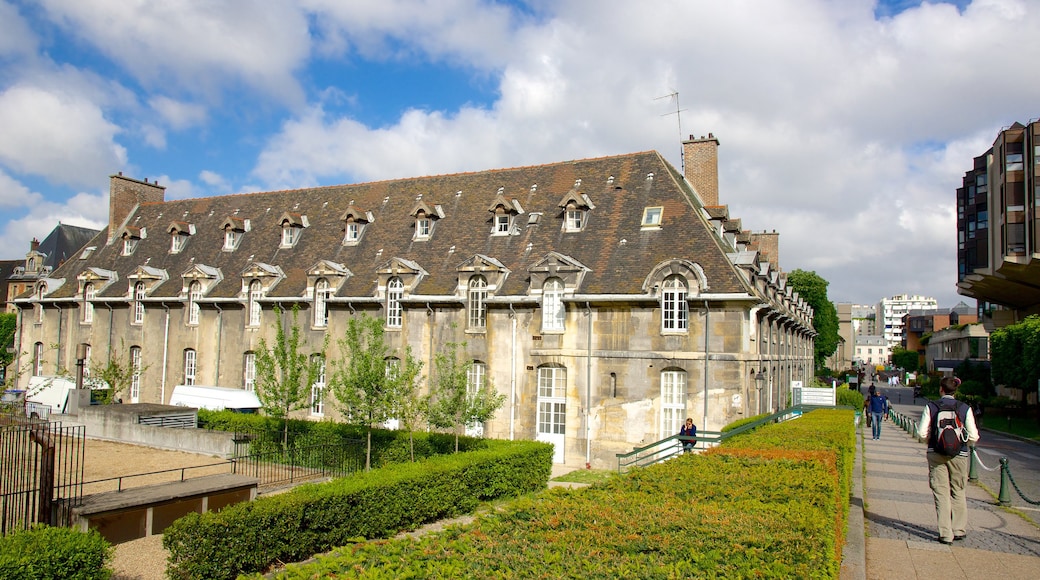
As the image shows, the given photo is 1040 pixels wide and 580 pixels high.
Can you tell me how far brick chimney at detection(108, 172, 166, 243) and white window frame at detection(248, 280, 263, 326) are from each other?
51.5 ft

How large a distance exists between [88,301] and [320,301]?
16.5 metres

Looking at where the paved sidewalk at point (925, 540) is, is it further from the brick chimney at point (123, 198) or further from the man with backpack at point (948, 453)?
the brick chimney at point (123, 198)

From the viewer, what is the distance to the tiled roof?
2494cm

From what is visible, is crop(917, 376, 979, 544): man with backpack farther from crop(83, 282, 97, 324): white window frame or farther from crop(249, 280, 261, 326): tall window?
crop(83, 282, 97, 324): white window frame

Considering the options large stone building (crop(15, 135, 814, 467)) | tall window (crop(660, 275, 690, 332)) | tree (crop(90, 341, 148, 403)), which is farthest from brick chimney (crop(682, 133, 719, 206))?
tree (crop(90, 341, 148, 403))

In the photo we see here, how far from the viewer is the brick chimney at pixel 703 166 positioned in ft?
104

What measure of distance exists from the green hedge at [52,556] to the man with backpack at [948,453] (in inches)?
455

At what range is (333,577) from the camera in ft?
20.4

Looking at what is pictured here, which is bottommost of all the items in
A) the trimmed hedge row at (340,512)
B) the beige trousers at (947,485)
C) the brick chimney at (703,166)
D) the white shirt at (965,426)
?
the trimmed hedge row at (340,512)

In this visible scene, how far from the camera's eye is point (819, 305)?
69000mm

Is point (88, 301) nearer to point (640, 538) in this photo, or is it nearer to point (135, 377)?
point (135, 377)

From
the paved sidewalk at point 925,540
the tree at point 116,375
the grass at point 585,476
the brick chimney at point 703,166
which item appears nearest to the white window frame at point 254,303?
the tree at point 116,375

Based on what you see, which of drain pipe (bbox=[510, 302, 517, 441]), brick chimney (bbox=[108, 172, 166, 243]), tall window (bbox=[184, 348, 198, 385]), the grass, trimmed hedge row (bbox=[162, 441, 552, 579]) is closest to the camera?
trimmed hedge row (bbox=[162, 441, 552, 579])

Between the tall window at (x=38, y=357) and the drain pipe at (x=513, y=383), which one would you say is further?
the tall window at (x=38, y=357)
